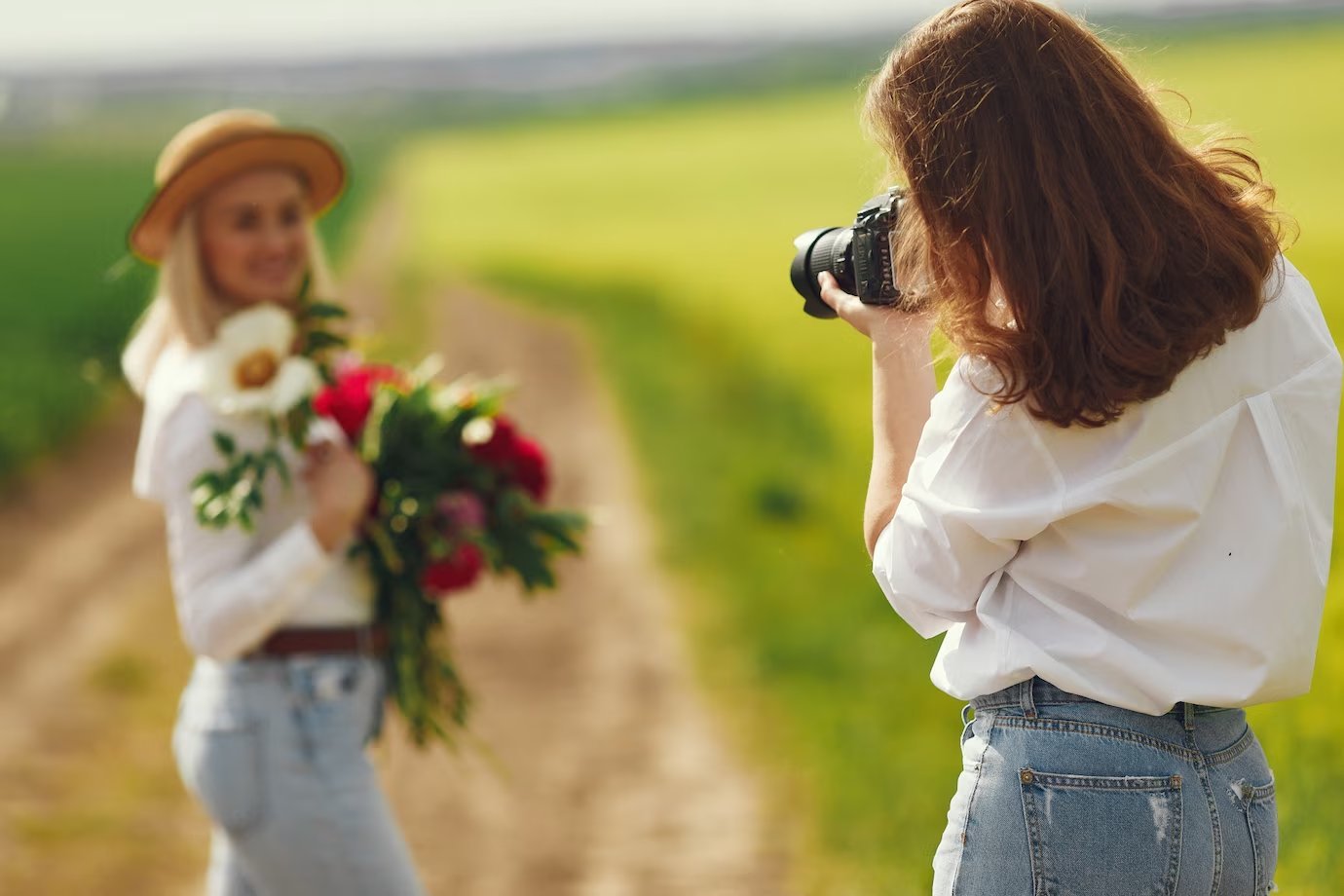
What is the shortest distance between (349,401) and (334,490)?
35 cm

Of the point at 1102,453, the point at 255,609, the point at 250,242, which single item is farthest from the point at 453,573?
the point at 1102,453

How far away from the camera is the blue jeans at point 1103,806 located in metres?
1.83

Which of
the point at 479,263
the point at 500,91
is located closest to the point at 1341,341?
the point at 479,263

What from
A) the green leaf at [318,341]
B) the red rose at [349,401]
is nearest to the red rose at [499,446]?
the red rose at [349,401]

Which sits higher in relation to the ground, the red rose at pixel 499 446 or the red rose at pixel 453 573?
the red rose at pixel 499 446

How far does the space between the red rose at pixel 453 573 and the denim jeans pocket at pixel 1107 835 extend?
159 cm

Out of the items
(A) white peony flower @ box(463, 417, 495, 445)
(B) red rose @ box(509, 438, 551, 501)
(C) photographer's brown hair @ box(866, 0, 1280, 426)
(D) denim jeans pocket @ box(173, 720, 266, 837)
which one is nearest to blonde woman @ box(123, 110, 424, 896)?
(D) denim jeans pocket @ box(173, 720, 266, 837)

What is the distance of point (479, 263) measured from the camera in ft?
84.0

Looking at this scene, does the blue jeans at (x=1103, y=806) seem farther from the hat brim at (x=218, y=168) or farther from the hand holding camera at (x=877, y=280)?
the hat brim at (x=218, y=168)

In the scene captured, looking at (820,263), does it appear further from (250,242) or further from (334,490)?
(250,242)

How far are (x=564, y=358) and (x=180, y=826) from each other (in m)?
10.8

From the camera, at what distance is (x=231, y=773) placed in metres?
2.81

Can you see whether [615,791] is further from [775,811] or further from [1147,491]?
[1147,491]

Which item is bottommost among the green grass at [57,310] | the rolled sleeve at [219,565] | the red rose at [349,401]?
the rolled sleeve at [219,565]
